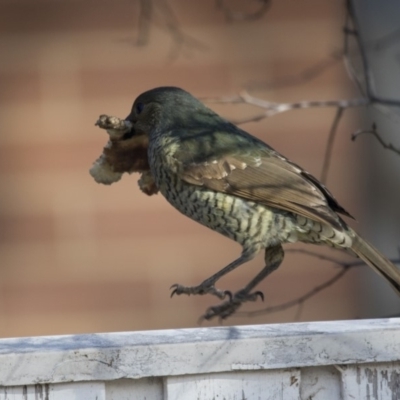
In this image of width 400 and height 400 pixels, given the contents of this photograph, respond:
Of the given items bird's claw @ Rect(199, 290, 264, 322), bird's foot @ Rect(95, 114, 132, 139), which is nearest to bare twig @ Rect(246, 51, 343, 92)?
bird's foot @ Rect(95, 114, 132, 139)

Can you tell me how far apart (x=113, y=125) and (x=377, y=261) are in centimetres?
97

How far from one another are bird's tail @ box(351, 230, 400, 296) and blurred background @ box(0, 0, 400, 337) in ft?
5.71

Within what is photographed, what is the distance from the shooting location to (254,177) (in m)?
3.82

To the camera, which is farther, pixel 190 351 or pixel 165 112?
pixel 165 112

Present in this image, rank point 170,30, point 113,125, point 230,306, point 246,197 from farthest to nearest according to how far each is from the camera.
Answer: point 170,30
point 246,197
point 230,306
point 113,125

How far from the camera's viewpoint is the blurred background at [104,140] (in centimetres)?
543

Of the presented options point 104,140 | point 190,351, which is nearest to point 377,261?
point 190,351

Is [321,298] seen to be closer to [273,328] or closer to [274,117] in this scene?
[274,117]

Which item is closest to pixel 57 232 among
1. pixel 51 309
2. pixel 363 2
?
pixel 51 309

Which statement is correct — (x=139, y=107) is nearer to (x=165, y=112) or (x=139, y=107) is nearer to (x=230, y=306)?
(x=165, y=112)

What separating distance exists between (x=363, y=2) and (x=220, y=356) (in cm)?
348

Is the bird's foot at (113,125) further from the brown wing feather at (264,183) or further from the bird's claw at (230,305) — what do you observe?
the bird's claw at (230,305)

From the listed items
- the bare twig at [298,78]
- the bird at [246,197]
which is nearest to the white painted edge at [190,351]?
the bird at [246,197]

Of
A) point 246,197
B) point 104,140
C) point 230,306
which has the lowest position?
point 230,306
